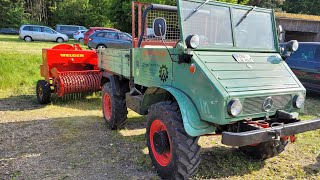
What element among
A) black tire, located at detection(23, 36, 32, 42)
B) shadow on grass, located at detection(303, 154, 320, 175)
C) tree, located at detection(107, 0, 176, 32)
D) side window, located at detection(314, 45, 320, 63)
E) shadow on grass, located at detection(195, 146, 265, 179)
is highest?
tree, located at detection(107, 0, 176, 32)

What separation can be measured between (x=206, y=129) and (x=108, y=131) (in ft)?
9.21

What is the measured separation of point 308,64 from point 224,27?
5.74 metres

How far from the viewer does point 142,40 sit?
5176mm

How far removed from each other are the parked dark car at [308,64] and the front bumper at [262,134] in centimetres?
560

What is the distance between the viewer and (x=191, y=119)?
3447 mm

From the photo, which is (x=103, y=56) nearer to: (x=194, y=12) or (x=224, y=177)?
(x=194, y=12)

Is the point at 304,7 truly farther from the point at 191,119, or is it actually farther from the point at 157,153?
the point at 191,119

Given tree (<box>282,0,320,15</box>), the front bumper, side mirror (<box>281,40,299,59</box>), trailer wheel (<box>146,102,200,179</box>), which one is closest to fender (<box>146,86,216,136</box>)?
trailer wheel (<box>146,102,200,179</box>)

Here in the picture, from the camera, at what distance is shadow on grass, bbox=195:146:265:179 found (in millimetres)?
4109

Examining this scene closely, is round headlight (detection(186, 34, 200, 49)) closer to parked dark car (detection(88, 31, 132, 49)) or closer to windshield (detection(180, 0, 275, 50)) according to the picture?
windshield (detection(180, 0, 275, 50))

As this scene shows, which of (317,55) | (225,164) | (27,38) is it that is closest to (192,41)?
(225,164)

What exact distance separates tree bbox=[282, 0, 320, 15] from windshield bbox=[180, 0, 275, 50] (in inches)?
1380

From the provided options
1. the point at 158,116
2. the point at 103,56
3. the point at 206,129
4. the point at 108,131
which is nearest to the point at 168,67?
the point at 158,116

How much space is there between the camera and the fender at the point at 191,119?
3.39 metres
